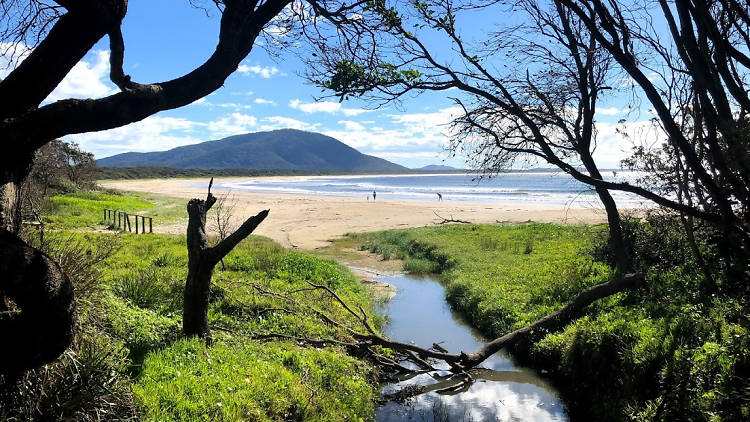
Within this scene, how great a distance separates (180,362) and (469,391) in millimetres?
5070

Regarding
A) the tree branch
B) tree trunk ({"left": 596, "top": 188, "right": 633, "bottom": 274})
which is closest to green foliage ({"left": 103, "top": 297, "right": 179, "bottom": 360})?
the tree branch

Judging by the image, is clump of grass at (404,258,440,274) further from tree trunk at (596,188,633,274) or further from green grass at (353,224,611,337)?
tree trunk at (596,188,633,274)

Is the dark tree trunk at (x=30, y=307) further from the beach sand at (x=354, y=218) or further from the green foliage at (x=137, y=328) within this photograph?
the beach sand at (x=354, y=218)

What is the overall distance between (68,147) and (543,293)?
5209 centimetres

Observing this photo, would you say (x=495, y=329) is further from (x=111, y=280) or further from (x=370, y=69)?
(x=111, y=280)

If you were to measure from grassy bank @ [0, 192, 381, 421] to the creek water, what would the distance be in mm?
679

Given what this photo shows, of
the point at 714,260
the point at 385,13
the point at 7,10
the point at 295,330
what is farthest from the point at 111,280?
the point at 714,260

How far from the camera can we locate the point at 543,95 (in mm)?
8625

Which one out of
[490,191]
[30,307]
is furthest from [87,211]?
[490,191]

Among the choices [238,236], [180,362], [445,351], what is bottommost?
[445,351]

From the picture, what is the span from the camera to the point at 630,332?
756 centimetres

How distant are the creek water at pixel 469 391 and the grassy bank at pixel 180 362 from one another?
0.68 metres

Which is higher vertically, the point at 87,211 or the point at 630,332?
the point at 630,332

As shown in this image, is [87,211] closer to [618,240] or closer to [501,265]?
[501,265]
